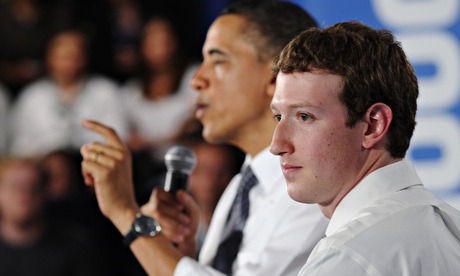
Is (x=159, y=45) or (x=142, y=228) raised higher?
(x=159, y=45)

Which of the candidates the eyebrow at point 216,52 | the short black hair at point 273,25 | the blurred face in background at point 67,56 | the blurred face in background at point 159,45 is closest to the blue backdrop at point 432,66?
the short black hair at point 273,25

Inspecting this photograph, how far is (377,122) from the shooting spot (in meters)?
1.31

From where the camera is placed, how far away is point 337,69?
1291 mm

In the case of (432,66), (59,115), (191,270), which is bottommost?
(59,115)

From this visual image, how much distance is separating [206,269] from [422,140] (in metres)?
1.02

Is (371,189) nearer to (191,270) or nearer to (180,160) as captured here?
(191,270)

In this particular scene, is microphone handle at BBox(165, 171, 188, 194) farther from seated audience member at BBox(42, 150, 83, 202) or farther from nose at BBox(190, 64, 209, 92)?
seated audience member at BBox(42, 150, 83, 202)

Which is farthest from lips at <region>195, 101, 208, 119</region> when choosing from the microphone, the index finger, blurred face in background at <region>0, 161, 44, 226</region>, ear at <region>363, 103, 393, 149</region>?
blurred face in background at <region>0, 161, 44, 226</region>

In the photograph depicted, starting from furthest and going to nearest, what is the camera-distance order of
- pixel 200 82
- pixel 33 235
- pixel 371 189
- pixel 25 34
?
1. pixel 25 34
2. pixel 33 235
3. pixel 200 82
4. pixel 371 189

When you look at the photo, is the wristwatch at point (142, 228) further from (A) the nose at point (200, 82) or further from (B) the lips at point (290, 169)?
(B) the lips at point (290, 169)

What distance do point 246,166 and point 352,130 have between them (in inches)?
34.8

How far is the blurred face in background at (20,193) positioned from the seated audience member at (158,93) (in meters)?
0.58

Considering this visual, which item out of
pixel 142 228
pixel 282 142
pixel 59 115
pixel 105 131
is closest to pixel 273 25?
pixel 105 131

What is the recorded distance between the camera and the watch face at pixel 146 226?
6.22ft
